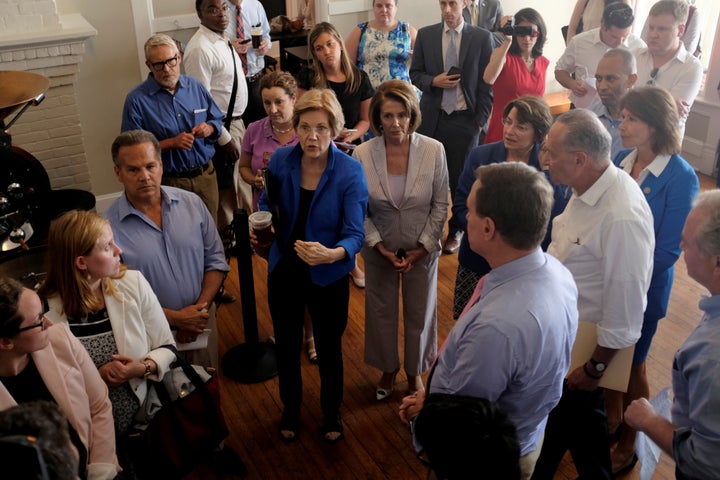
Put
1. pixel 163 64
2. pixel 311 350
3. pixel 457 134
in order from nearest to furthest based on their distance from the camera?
pixel 163 64
pixel 311 350
pixel 457 134

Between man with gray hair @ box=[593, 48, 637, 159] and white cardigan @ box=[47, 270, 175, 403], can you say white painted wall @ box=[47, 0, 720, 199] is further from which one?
man with gray hair @ box=[593, 48, 637, 159]

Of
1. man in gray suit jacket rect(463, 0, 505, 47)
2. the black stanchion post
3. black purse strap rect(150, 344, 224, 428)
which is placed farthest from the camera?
man in gray suit jacket rect(463, 0, 505, 47)

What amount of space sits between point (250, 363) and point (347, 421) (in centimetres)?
69

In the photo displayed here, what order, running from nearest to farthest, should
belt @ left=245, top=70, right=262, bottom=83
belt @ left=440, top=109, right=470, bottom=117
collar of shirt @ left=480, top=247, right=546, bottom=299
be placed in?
collar of shirt @ left=480, top=247, right=546, bottom=299 < belt @ left=440, top=109, right=470, bottom=117 < belt @ left=245, top=70, right=262, bottom=83

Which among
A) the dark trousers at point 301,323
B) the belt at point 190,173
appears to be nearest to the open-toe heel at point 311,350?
the dark trousers at point 301,323

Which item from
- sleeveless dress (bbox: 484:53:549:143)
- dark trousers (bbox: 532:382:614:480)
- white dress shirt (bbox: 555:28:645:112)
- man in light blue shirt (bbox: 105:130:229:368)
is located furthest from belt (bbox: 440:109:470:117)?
dark trousers (bbox: 532:382:614:480)

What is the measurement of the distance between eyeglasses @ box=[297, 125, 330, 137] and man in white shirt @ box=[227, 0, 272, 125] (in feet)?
7.50

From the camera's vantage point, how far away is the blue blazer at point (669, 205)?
2.63 metres

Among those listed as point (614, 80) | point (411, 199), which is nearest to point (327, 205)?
point (411, 199)

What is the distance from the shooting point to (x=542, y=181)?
1800 millimetres

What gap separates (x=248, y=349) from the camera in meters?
3.63

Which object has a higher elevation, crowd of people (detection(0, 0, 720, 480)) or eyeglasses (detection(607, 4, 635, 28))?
eyeglasses (detection(607, 4, 635, 28))

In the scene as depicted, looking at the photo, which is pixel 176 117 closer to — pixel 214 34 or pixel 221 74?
pixel 221 74

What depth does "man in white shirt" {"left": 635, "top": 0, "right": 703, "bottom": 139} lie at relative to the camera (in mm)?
3889
